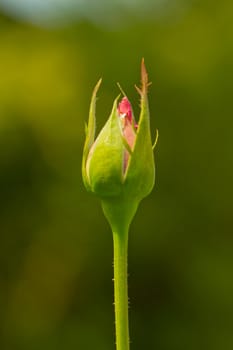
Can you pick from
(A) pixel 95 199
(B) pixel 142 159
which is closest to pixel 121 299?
(B) pixel 142 159

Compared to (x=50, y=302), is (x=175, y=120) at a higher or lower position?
higher

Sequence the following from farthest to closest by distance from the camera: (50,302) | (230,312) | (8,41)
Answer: (8,41) < (50,302) < (230,312)

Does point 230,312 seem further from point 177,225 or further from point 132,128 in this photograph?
point 132,128

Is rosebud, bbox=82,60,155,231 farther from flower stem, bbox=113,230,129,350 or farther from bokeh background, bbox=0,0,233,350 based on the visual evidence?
bokeh background, bbox=0,0,233,350

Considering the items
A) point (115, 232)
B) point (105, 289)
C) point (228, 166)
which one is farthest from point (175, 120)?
point (115, 232)

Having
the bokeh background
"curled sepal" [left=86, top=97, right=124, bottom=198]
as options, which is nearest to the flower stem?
"curled sepal" [left=86, top=97, right=124, bottom=198]

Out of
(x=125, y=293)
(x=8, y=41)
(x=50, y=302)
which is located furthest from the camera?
(x=8, y=41)
